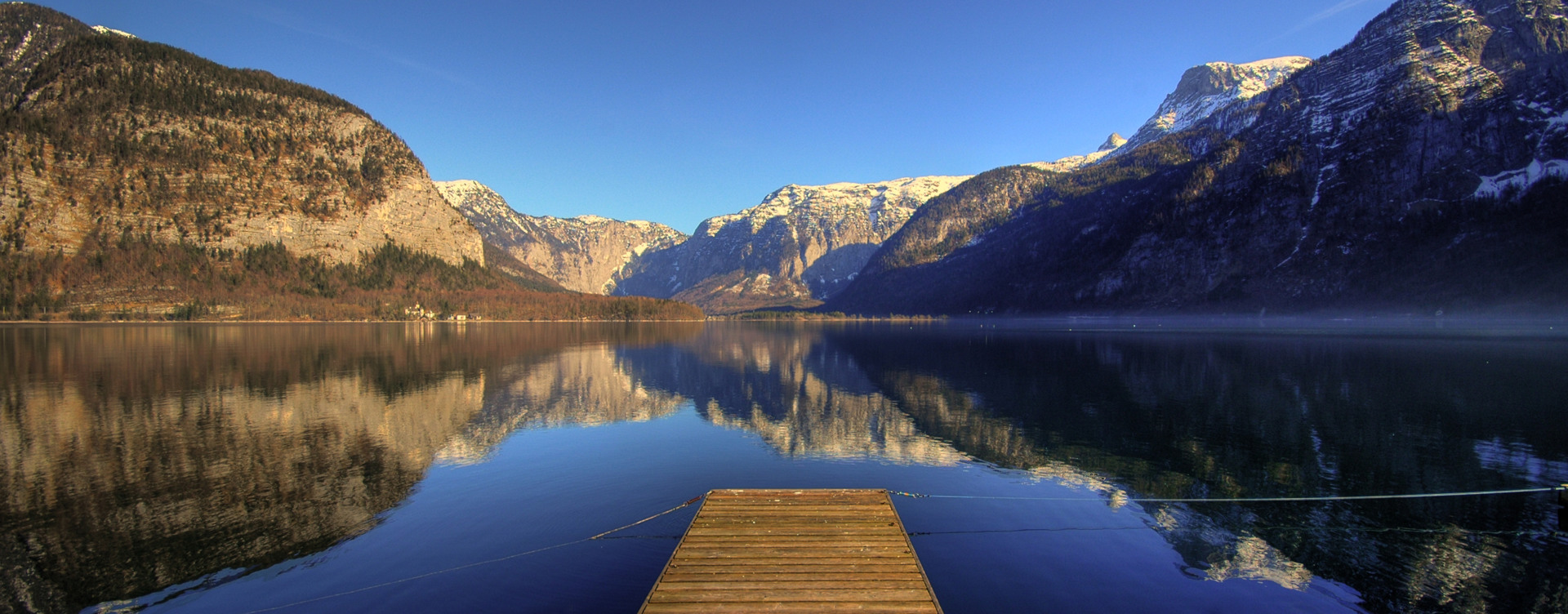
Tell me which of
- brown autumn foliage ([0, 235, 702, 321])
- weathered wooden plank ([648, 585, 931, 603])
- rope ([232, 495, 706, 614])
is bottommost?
rope ([232, 495, 706, 614])

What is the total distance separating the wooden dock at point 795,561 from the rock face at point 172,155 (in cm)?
19774

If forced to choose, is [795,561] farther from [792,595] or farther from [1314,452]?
[1314,452]

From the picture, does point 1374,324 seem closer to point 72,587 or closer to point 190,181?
point 72,587

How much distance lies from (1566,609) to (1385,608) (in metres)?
2.80

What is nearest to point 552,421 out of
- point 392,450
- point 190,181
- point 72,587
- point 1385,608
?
point 392,450

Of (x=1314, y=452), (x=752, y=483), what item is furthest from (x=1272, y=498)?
(x=752, y=483)

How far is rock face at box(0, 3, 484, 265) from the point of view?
144875 mm

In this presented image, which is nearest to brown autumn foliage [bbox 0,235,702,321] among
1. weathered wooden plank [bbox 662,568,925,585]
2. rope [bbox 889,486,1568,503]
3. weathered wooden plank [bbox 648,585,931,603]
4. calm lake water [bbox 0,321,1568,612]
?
calm lake water [bbox 0,321,1568,612]

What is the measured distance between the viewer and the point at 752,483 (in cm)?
1992

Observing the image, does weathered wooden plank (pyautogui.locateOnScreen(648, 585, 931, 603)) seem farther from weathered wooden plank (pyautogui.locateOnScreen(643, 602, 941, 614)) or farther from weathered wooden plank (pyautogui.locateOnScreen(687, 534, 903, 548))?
weathered wooden plank (pyautogui.locateOnScreen(687, 534, 903, 548))

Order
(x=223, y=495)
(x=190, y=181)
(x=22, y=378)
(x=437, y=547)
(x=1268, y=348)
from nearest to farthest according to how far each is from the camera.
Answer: (x=437, y=547), (x=223, y=495), (x=22, y=378), (x=1268, y=348), (x=190, y=181)

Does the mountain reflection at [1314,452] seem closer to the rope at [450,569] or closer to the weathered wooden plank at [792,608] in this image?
the weathered wooden plank at [792,608]

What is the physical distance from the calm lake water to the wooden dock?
1.44 metres

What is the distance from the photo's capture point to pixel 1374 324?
13512 centimetres
